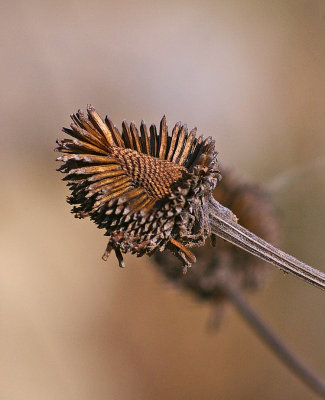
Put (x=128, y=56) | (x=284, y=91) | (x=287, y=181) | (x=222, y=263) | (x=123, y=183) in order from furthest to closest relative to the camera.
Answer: (x=284, y=91) < (x=128, y=56) < (x=287, y=181) < (x=222, y=263) < (x=123, y=183)

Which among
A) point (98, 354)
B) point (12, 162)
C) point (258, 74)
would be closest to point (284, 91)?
point (258, 74)

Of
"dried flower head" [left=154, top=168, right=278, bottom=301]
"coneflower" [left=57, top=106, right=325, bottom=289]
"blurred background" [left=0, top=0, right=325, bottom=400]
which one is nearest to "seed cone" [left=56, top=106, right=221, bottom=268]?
"coneflower" [left=57, top=106, right=325, bottom=289]

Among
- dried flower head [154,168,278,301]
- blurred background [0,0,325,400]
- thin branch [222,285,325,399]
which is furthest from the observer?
blurred background [0,0,325,400]

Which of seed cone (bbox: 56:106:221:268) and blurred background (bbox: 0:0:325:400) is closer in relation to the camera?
seed cone (bbox: 56:106:221:268)

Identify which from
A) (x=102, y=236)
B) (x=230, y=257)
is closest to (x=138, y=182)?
(x=230, y=257)

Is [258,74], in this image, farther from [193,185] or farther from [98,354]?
[193,185]

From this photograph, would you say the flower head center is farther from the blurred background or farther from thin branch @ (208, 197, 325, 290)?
the blurred background
